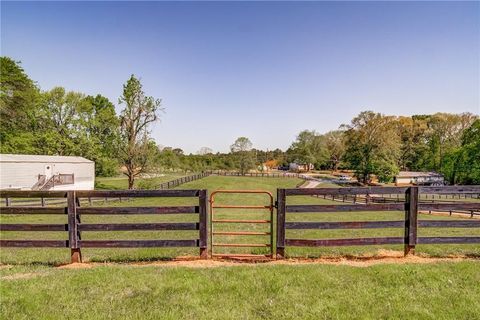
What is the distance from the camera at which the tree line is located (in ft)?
109

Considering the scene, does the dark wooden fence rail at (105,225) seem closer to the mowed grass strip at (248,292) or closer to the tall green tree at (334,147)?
the mowed grass strip at (248,292)

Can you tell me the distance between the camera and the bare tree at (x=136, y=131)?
32719 mm

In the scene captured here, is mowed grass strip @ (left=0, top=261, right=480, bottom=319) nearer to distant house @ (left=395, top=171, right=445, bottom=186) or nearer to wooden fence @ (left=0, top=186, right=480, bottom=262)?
wooden fence @ (left=0, top=186, right=480, bottom=262)

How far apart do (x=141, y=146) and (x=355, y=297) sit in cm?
3160

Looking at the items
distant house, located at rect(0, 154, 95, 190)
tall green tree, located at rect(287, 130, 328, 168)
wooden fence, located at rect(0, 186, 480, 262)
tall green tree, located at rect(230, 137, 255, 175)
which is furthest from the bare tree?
tall green tree, located at rect(287, 130, 328, 168)

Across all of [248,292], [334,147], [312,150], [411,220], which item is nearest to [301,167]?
[312,150]

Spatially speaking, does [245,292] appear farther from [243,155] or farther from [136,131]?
[243,155]

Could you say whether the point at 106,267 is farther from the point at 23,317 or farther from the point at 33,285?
the point at 23,317

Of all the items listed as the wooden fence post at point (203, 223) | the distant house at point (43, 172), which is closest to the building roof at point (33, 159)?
the distant house at point (43, 172)

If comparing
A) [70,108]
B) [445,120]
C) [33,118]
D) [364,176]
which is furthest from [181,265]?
[445,120]

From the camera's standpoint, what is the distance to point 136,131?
108 ft

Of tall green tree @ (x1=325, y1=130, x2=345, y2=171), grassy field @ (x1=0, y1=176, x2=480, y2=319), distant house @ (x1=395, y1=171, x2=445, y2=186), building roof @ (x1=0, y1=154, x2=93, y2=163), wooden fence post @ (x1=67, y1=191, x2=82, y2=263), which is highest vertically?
tall green tree @ (x1=325, y1=130, x2=345, y2=171)

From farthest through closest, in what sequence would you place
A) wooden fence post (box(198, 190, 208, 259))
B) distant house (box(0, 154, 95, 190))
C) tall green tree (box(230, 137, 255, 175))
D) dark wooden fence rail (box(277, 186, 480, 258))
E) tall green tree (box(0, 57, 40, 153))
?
tall green tree (box(230, 137, 255, 175)) < tall green tree (box(0, 57, 40, 153)) < distant house (box(0, 154, 95, 190)) < dark wooden fence rail (box(277, 186, 480, 258)) < wooden fence post (box(198, 190, 208, 259))

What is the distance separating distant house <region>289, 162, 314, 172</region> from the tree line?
104 feet
